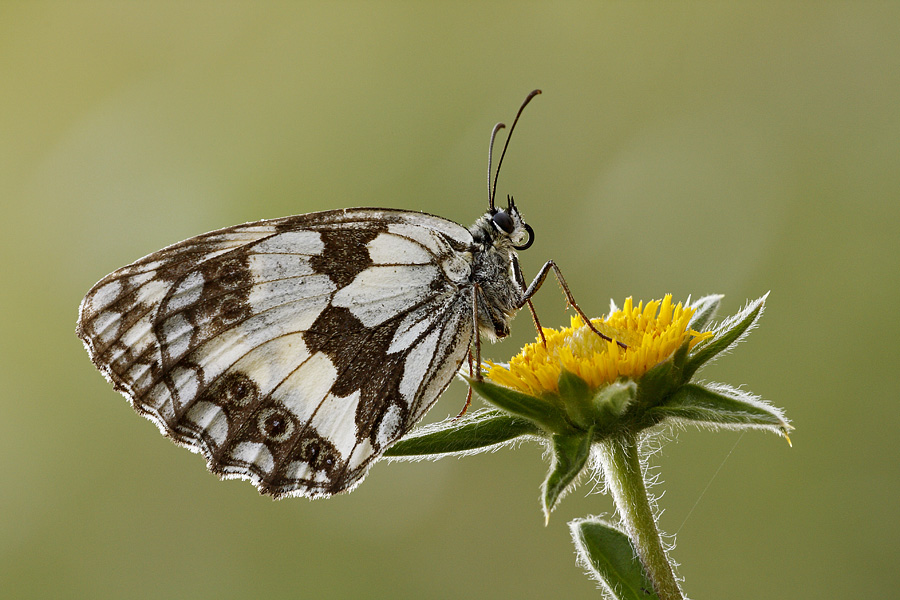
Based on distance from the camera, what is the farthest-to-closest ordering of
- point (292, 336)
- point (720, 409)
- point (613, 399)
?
point (292, 336) → point (613, 399) → point (720, 409)

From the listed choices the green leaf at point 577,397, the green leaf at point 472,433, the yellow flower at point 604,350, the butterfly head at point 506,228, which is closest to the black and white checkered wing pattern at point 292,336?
the butterfly head at point 506,228

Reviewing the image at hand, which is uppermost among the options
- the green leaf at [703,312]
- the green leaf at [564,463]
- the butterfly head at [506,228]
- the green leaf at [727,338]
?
the butterfly head at [506,228]

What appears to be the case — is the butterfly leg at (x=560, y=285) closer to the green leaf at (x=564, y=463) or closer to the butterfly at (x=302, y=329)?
the butterfly at (x=302, y=329)

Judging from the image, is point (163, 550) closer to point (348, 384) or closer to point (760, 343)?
point (348, 384)

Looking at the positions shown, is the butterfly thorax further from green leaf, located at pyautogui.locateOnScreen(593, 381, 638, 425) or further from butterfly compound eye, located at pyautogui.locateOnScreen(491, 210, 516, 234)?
green leaf, located at pyautogui.locateOnScreen(593, 381, 638, 425)

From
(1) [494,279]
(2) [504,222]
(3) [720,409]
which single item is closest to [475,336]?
(1) [494,279]

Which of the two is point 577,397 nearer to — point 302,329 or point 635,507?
point 635,507
